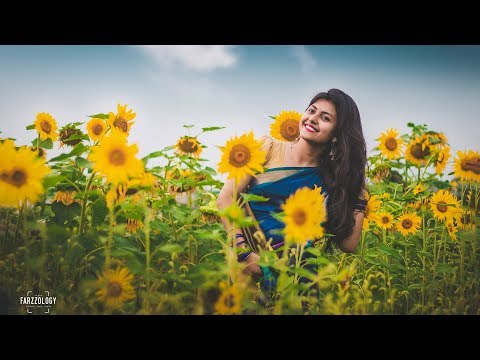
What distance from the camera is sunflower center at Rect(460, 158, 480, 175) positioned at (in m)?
2.31

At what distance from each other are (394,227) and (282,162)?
769 millimetres

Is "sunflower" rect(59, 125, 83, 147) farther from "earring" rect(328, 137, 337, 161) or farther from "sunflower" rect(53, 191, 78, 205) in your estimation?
"earring" rect(328, 137, 337, 161)

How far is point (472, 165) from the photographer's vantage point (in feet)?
7.63

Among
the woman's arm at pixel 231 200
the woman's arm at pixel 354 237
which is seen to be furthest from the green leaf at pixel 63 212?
the woman's arm at pixel 354 237

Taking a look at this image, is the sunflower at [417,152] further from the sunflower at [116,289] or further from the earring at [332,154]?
the sunflower at [116,289]

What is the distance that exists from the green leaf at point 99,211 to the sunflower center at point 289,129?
2.87 feet

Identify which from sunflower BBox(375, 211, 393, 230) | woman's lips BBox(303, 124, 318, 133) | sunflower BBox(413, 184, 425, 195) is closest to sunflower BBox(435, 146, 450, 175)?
sunflower BBox(413, 184, 425, 195)

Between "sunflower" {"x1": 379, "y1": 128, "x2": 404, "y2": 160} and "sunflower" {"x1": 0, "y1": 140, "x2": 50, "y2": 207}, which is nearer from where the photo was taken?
"sunflower" {"x1": 0, "y1": 140, "x2": 50, "y2": 207}

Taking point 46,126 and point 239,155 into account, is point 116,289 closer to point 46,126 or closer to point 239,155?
point 239,155

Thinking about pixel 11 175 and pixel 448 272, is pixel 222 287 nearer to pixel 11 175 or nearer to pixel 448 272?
pixel 11 175

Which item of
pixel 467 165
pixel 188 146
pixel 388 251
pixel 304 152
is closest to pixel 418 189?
pixel 467 165

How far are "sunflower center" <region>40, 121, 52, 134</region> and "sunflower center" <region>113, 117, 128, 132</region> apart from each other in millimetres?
304

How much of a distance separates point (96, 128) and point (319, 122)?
0.95m

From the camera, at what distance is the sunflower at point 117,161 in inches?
62.0
